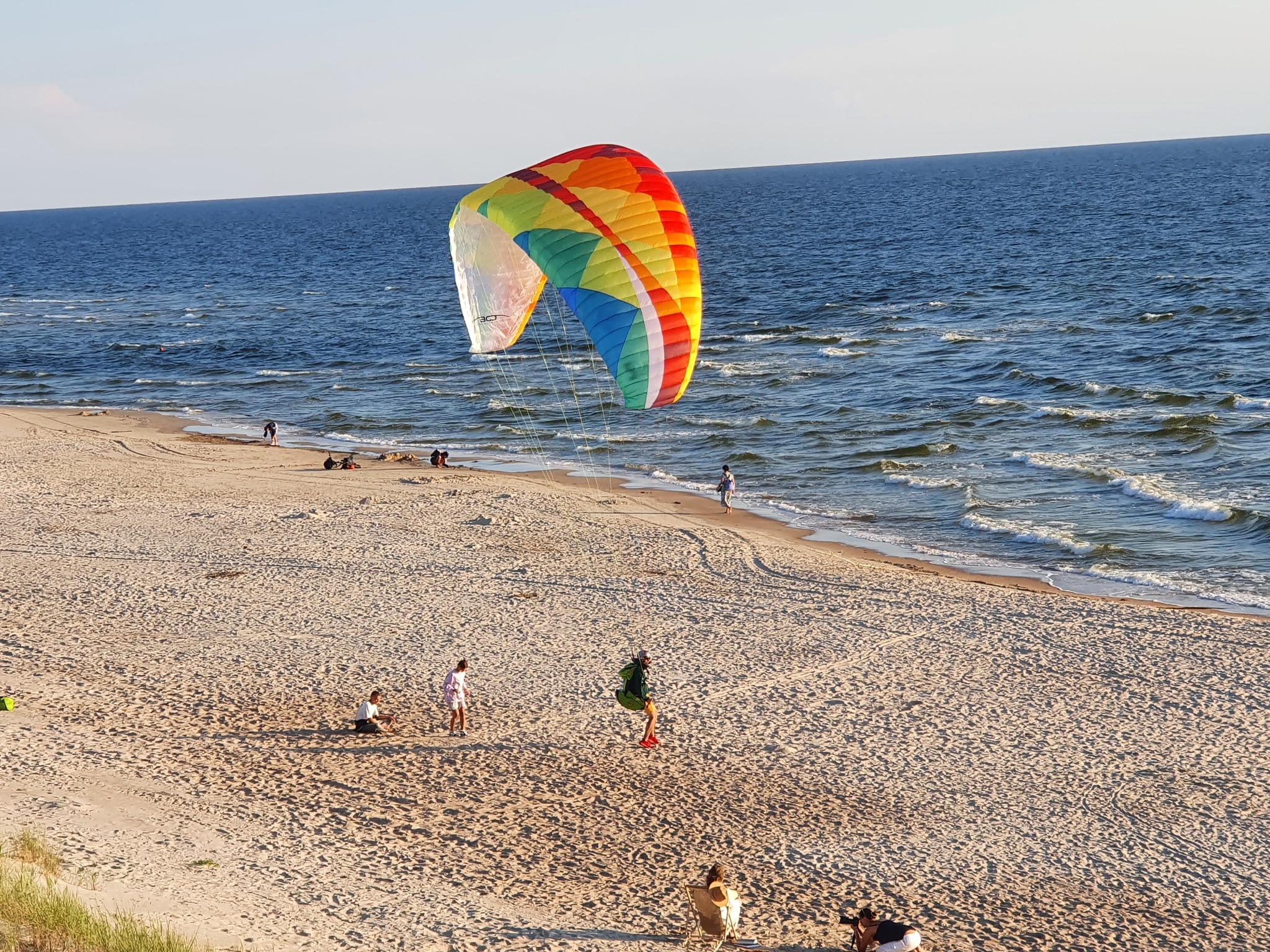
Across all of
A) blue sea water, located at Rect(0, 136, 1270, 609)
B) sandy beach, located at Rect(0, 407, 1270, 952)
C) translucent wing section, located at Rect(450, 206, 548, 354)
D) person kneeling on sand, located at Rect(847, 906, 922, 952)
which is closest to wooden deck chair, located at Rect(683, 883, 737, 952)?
sandy beach, located at Rect(0, 407, 1270, 952)

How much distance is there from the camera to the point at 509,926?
445 inches

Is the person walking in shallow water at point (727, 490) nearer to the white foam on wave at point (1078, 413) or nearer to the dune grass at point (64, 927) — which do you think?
the white foam on wave at point (1078, 413)

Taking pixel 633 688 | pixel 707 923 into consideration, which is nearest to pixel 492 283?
pixel 633 688

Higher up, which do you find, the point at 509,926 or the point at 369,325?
the point at 369,325

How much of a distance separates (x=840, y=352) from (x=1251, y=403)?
52.8ft

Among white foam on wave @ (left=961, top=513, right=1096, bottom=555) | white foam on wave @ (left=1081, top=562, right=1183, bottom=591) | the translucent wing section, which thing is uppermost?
the translucent wing section

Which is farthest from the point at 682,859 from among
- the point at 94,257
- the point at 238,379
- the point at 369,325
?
the point at 94,257

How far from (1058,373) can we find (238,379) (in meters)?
32.0

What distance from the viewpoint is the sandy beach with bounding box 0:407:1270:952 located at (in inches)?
467

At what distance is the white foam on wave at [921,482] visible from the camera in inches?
1161

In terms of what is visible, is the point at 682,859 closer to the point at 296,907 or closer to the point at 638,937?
the point at 638,937

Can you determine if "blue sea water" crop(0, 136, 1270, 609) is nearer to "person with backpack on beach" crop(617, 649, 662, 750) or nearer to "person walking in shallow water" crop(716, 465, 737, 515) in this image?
"person walking in shallow water" crop(716, 465, 737, 515)

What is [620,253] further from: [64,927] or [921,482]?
[921,482]

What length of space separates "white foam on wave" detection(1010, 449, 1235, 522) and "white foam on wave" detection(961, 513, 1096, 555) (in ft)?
9.18
